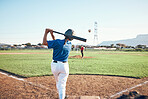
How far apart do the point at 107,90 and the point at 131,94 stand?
5.86ft

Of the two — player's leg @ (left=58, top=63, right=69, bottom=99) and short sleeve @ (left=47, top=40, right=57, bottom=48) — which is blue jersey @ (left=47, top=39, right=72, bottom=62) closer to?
short sleeve @ (left=47, top=40, right=57, bottom=48)

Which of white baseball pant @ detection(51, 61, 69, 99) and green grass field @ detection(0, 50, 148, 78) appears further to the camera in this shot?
green grass field @ detection(0, 50, 148, 78)

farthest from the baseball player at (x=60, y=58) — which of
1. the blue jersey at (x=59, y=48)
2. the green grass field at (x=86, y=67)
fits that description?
the green grass field at (x=86, y=67)

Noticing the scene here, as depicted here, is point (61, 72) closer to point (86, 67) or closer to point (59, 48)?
point (59, 48)

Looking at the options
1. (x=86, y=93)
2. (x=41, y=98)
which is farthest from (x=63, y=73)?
(x=86, y=93)

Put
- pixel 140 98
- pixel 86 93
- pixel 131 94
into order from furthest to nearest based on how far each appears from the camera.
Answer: pixel 86 93 → pixel 131 94 → pixel 140 98

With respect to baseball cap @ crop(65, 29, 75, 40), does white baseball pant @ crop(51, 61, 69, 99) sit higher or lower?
lower

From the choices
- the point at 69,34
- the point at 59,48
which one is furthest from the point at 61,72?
the point at 69,34

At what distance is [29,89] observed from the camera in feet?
17.0

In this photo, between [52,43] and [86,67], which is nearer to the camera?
[52,43]

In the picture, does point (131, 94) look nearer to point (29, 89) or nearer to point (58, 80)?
point (58, 80)

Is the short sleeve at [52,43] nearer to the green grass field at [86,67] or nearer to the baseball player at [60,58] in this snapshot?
the baseball player at [60,58]

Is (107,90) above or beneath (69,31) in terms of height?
beneath

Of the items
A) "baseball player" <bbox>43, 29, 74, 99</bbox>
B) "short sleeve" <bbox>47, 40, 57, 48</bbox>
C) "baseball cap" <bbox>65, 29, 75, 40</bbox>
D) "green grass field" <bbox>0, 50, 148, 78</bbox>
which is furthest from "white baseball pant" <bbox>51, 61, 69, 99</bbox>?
"green grass field" <bbox>0, 50, 148, 78</bbox>
